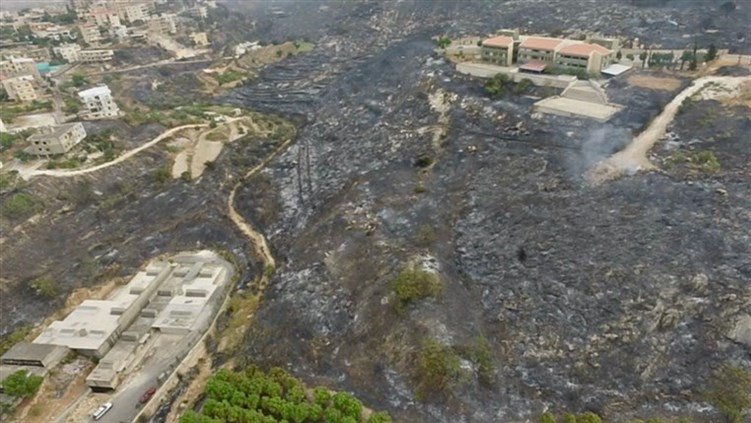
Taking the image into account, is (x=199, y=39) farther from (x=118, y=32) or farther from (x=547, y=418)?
(x=547, y=418)

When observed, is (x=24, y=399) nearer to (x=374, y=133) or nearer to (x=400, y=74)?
(x=374, y=133)

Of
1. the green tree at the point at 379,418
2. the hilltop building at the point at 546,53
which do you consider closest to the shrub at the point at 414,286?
the green tree at the point at 379,418

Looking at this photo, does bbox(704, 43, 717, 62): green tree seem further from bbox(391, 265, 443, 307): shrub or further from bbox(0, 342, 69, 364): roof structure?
bbox(0, 342, 69, 364): roof structure

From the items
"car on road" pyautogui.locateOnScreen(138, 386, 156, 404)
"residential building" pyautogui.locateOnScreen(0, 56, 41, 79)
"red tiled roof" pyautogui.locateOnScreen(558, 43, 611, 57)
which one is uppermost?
"red tiled roof" pyautogui.locateOnScreen(558, 43, 611, 57)

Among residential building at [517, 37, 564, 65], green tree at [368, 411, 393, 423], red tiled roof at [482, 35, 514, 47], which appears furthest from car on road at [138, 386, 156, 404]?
residential building at [517, 37, 564, 65]

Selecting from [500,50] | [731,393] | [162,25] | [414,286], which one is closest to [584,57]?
[500,50]

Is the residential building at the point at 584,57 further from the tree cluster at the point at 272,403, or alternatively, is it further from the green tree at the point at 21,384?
the green tree at the point at 21,384

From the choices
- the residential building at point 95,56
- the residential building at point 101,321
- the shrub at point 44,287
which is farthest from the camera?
the residential building at point 95,56
